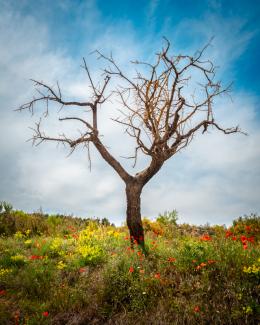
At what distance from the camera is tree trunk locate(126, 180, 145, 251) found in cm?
921

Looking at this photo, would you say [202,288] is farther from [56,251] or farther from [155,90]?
[155,90]

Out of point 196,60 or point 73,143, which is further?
point 73,143

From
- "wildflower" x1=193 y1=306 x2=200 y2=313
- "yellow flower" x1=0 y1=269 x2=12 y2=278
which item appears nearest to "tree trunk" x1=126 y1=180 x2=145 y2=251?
"yellow flower" x1=0 y1=269 x2=12 y2=278

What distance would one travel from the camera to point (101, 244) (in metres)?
9.32

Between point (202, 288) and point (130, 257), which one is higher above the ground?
point (130, 257)

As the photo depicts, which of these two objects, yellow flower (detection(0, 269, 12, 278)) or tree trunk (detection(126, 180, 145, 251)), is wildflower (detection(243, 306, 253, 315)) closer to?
tree trunk (detection(126, 180, 145, 251))

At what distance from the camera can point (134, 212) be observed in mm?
9320

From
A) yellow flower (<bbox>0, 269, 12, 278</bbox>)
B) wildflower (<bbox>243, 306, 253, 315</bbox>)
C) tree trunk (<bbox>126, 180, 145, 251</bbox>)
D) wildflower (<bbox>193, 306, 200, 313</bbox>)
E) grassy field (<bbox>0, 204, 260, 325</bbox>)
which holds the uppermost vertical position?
tree trunk (<bbox>126, 180, 145, 251</bbox>)

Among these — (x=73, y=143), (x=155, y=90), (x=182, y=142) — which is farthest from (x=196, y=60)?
(x=73, y=143)

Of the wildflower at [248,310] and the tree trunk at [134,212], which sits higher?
the tree trunk at [134,212]

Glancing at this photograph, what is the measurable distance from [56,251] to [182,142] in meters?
5.14

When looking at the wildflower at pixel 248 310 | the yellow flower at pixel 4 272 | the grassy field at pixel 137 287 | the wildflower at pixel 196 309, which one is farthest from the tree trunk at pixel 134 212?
the wildflower at pixel 248 310

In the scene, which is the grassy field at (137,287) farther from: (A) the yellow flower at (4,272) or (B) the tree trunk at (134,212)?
(B) the tree trunk at (134,212)

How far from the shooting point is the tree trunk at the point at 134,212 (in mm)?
9211
